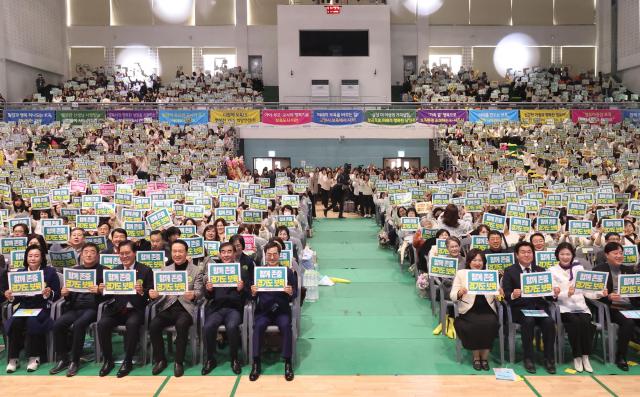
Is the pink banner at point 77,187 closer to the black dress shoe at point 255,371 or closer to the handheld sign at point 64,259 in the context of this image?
the handheld sign at point 64,259

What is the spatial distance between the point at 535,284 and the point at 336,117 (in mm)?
16096

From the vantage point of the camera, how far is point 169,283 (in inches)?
218

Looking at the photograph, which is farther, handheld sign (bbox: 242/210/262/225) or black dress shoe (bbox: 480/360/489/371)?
handheld sign (bbox: 242/210/262/225)

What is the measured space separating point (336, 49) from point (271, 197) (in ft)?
53.7

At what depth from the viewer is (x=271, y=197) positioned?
37.9 feet

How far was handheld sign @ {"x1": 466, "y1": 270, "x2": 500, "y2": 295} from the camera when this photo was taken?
214 inches

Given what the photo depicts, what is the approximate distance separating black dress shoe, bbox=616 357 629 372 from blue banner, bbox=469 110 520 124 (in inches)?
612

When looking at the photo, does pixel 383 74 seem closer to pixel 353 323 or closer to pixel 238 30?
pixel 238 30

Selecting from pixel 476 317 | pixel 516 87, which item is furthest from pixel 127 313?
pixel 516 87

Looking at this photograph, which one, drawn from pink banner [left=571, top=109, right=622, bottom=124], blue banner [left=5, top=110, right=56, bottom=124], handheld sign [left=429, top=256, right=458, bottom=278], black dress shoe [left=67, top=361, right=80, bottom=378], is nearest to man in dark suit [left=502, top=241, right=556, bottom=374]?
handheld sign [left=429, top=256, right=458, bottom=278]

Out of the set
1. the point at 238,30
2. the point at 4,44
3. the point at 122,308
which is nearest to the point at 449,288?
the point at 122,308

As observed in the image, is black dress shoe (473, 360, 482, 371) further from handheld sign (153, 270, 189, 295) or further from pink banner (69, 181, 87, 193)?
pink banner (69, 181, 87, 193)

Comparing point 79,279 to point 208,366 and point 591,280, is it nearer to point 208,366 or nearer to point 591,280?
point 208,366

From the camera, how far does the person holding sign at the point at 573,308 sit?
215 inches
